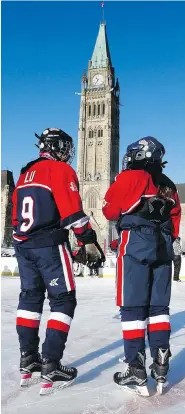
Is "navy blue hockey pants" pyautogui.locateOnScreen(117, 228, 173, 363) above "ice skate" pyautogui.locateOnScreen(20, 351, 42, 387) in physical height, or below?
above

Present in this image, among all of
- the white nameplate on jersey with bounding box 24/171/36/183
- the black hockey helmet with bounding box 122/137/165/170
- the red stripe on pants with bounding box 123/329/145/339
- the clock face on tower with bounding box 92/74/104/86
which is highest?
the clock face on tower with bounding box 92/74/104/86

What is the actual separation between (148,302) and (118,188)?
72 cm

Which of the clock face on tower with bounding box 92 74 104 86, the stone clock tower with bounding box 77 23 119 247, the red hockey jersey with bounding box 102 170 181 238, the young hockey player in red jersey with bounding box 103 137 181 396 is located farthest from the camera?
the clock face on tower with bounding box 92 74 104 86

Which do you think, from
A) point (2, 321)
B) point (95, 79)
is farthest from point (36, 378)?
point (95, 79)

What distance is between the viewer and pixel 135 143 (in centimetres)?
254

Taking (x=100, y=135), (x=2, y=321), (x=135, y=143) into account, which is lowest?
(x=2, y=321)

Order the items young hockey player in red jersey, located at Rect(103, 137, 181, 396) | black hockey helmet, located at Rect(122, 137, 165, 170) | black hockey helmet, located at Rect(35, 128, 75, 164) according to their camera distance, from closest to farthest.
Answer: young hockey player in red jersey, located at Rect(103, 137, 181, 396) → black hockey helmet, located at Rect(122, 137, 165, 170) → black hockey helmet, located at Rect(35, 128, 75, 164)

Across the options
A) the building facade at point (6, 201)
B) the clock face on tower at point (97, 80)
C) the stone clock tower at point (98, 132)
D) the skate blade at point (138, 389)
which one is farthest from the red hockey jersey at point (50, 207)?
the clock face on tower at point (97, 80)

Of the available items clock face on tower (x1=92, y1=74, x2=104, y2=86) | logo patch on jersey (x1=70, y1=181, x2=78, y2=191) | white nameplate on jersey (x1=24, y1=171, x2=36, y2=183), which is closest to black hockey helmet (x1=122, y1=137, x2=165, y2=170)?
logo patch on jersey (x1=70, y1=181, x2=78, y2=191)

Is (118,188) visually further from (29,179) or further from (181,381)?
(181,381)

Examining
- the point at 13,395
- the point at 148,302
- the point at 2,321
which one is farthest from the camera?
the point at 2,321

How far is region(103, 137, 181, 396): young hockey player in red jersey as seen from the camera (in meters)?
2.26

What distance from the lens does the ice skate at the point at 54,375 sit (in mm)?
2184

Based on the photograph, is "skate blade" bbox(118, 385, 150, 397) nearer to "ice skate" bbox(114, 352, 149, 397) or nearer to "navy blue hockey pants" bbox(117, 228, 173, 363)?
"ice skate" bbox(114, 352, 149, 397)
